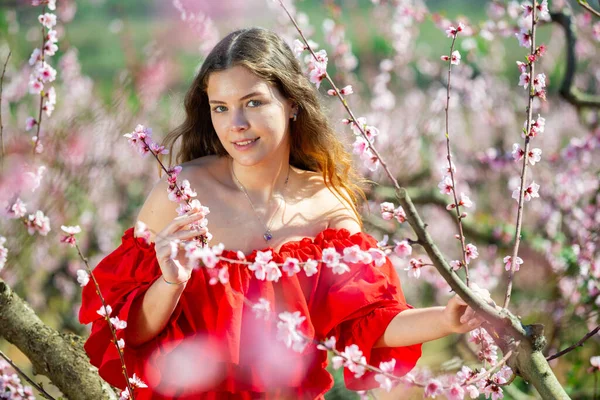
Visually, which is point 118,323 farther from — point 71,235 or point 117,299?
point 71,235

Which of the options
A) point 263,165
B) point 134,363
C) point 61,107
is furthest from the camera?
point 61,107

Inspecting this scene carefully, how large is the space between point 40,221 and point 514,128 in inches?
193

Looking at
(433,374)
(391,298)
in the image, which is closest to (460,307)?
(391,298)

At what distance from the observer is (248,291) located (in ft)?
5.45

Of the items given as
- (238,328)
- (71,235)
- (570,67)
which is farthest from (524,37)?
(570,67)

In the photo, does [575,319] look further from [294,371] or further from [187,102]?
[187,102]

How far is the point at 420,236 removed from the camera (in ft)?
3.96

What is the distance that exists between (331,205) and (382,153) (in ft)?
7.12

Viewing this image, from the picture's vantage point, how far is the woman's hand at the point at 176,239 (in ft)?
4.52

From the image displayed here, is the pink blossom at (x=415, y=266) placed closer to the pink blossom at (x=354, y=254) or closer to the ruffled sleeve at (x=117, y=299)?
the pink blossom at (x=354, y=254)

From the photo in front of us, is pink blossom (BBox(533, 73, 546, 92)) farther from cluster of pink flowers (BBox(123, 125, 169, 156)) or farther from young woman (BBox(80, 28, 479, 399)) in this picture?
cluster of pink flowers (BBox(123, 125, 169, 156))

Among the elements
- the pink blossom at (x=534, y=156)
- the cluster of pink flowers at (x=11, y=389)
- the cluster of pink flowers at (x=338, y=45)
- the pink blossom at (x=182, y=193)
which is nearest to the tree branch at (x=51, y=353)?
the cluster of pink flowers at (x=11, y=389)

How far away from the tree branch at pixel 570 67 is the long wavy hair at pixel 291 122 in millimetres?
1162

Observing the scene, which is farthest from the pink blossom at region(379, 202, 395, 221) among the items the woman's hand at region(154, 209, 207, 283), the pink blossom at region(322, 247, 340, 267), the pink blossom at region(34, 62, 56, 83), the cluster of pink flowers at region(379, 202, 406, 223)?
the pink blossom at region(34, 62, 56, 83)
